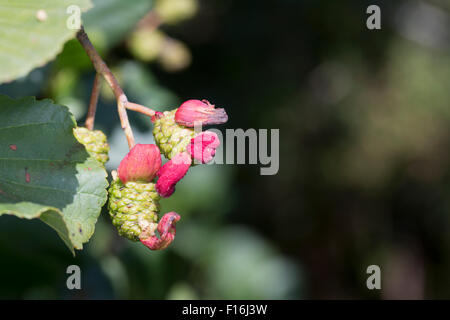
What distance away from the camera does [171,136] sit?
93 cm

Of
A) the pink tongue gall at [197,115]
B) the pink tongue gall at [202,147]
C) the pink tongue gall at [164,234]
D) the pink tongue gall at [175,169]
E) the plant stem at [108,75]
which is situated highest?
the plant stem at [108,75]

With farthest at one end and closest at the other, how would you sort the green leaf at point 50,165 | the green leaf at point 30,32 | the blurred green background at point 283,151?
the blurred green background at point 283,151
the green leaf at point 50,165
the green leaf at point 30,32

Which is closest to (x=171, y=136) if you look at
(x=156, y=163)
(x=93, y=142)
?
(x=156, y=163)

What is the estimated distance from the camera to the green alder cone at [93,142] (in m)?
0.98

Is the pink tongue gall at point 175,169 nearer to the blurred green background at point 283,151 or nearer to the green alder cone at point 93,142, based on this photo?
the green alder cone at point 93,142

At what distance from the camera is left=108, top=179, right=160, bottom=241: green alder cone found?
3.02 feet

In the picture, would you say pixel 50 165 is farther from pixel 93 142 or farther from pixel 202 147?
pixel 202 147

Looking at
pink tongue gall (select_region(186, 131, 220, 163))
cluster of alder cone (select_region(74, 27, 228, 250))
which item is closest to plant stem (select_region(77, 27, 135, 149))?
cluster of alder cone (select_region(74, 27, 228, 250))

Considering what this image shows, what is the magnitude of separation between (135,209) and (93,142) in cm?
15

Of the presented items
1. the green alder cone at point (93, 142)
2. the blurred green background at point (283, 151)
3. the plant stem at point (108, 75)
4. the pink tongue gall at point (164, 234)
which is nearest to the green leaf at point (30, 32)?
the plant stem at point (108, 75)

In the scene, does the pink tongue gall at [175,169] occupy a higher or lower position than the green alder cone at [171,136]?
lower

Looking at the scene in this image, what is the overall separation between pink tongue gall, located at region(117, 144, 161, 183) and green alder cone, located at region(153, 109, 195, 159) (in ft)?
0.06
